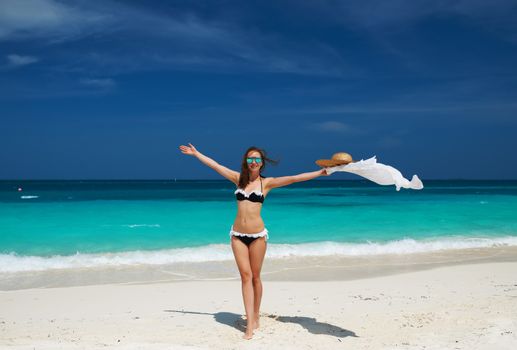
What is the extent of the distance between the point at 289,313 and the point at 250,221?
199 cm

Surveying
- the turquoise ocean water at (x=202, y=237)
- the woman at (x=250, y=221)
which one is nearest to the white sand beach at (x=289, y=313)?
the woman at (x=250, y=221)

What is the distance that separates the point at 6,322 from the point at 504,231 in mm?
18887

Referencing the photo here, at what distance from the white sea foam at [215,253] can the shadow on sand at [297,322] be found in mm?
5911

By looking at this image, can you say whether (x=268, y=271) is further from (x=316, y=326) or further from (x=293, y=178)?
(x=293, y=178)

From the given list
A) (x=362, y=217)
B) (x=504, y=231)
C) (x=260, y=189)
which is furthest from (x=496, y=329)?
(x=362, y=217)

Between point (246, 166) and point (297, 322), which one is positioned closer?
point (246, 166)

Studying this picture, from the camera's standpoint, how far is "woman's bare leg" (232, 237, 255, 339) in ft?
19.0

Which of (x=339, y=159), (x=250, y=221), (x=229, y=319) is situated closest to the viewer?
(x=339, y=159)

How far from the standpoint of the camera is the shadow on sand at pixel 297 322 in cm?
602

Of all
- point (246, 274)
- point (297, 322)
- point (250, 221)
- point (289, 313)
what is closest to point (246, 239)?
point (250, 221)

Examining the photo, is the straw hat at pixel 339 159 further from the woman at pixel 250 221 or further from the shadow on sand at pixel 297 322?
the shadow on sand at pixel 297 322

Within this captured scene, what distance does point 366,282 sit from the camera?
31.8 ft

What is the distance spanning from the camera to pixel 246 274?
228 inches

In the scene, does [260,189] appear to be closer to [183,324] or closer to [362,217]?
[183,324]
